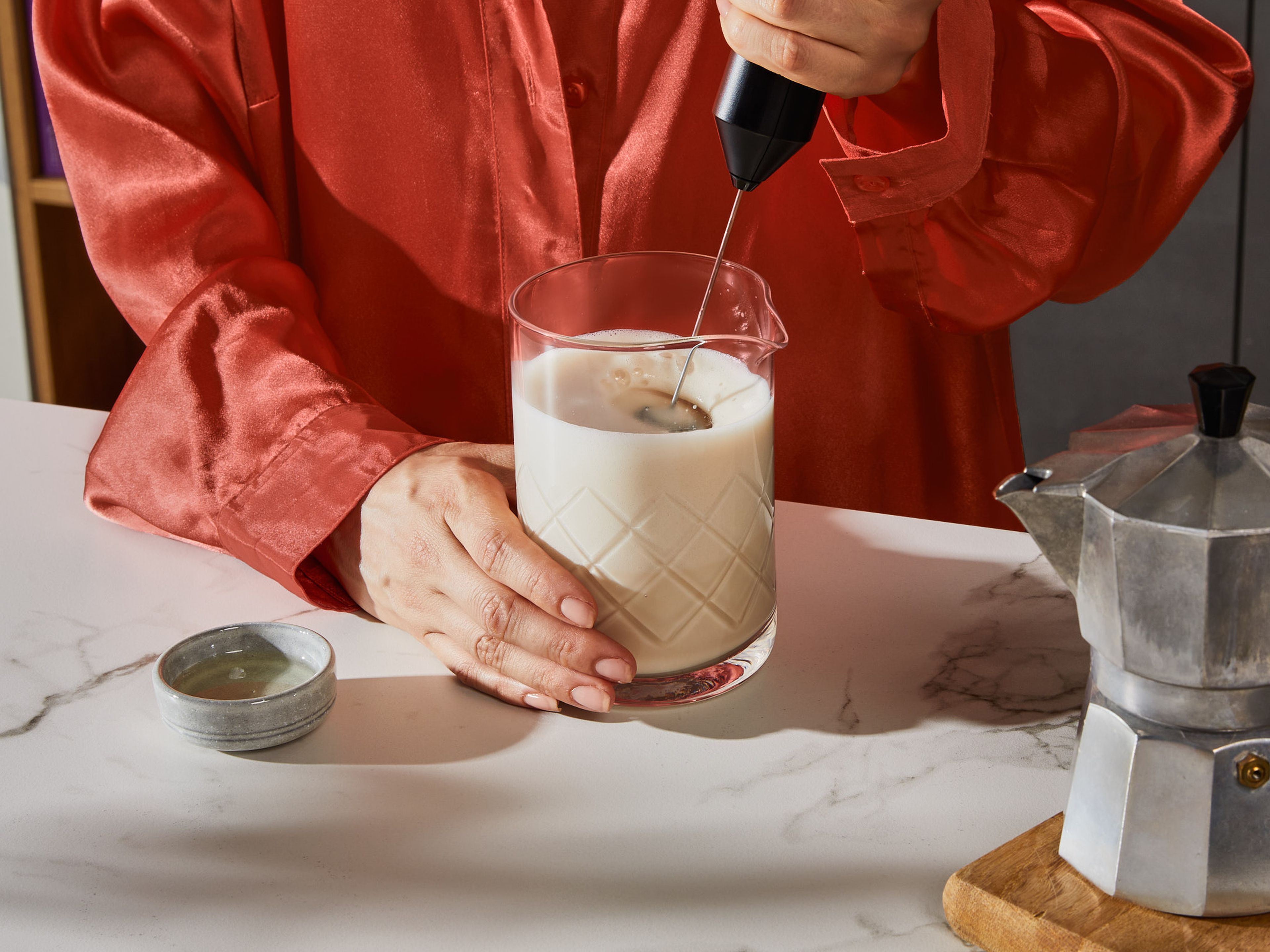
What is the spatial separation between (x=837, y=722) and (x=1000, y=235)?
1.82ft

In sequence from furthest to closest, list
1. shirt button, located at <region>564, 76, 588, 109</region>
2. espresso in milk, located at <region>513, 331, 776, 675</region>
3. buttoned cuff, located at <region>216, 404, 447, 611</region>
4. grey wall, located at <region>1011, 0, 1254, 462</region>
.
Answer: grey wall, located at <region>1011, 0, 1254, 462</region>, shirt button, located at <region>564, 76, 588, 109</region>, buttoned cuff, located at <region>216, 404, 447, 611</region>, espresso in milk, located at <region>513, 331, 776, 675</region>

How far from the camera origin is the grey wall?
2598mm

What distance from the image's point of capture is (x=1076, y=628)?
880 mm

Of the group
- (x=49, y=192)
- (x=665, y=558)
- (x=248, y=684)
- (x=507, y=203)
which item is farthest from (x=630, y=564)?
(x=49, y=192)

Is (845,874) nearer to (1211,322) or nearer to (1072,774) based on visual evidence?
(1072,774)

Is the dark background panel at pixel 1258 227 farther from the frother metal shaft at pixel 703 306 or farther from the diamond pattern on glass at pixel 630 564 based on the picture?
the diamond pattern on glass at pixel 630 564

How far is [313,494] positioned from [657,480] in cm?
33

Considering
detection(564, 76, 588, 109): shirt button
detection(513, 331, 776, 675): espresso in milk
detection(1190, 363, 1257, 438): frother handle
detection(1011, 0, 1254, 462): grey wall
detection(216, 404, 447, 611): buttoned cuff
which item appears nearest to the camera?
detection(1190, 363, 1257, 438): frother handle

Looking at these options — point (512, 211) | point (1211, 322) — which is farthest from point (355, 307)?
point (1211, 322)

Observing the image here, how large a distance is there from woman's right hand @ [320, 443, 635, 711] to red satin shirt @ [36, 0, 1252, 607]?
0.16ft

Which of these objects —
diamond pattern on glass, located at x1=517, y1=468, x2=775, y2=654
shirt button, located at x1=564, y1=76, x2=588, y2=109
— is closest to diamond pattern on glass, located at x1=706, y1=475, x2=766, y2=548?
diamond pattern on glass, located at x1=517, y1=468, x2=775, y2=654

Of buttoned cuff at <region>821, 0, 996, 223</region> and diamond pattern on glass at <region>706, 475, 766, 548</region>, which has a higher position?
buttoned cuff at <region>821, 0, 996, 223</region>

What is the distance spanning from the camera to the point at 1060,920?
1.96ft

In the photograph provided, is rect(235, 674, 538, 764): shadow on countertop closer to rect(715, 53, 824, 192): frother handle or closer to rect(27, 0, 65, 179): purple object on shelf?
rect(715, 53, 824, 192): frother handle
